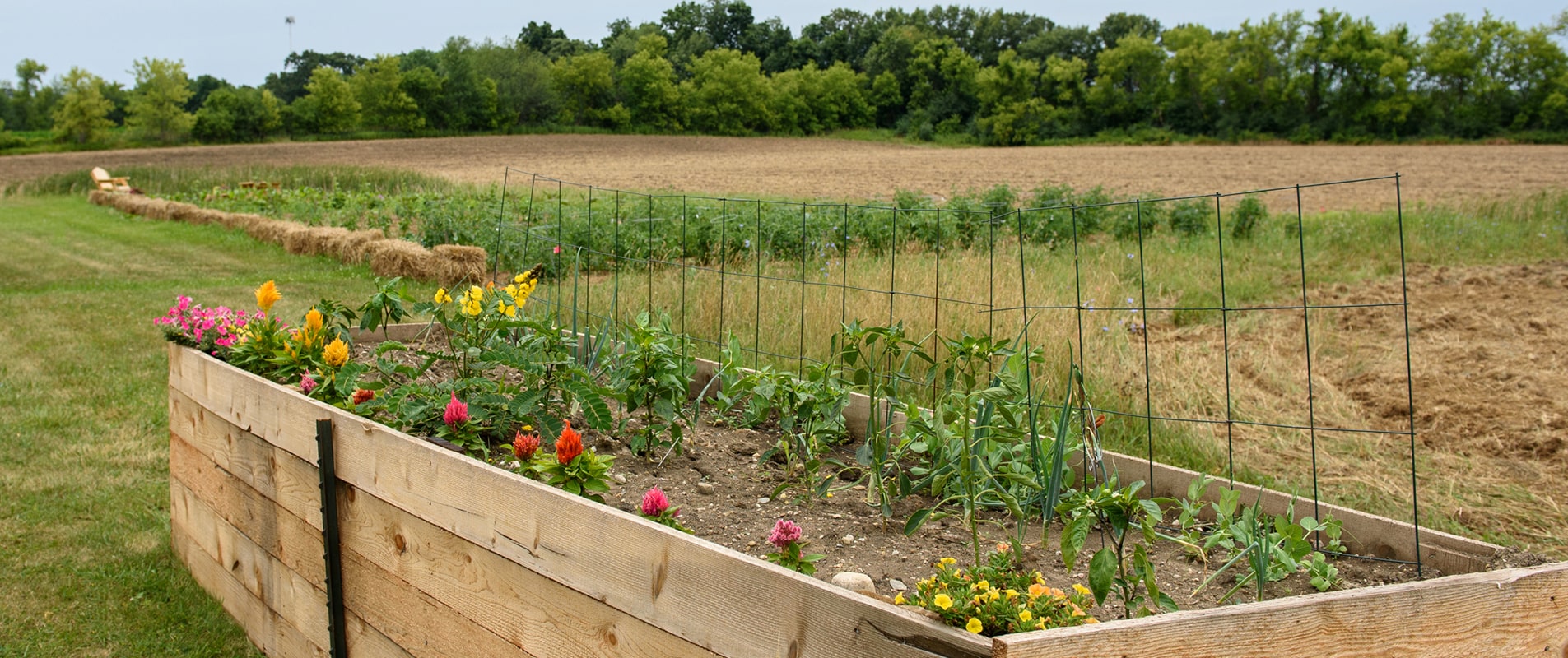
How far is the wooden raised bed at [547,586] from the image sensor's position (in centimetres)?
137

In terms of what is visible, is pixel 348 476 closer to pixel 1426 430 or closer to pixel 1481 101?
pixel 1426 430

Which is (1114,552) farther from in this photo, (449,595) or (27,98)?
(27,98)

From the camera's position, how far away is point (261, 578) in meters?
2.73

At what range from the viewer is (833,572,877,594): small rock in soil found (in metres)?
1.70

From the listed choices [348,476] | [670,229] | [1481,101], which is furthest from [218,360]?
[1481,101]

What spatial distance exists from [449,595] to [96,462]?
2960mm

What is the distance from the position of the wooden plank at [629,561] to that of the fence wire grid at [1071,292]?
730mm

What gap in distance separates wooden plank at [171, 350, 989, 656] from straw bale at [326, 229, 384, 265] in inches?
323

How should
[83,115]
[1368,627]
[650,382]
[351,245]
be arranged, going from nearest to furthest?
[1368,627] < [650,382] < [351,245] < [83,115]

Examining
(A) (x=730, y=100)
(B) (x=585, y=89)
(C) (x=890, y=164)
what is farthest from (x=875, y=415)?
(A) (x=730, y=100)

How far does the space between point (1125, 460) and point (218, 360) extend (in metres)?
2.57

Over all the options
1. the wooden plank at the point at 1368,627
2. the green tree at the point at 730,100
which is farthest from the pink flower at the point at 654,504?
the green tree at the point at 730,100

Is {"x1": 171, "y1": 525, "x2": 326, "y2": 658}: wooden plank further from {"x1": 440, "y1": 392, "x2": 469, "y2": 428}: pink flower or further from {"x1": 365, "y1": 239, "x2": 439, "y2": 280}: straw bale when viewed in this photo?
{"x1": 365, "y1": 239, "x2": 439, "y2": 280}: straw bale

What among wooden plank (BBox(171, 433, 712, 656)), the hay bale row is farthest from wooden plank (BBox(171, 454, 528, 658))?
the hay bale row
